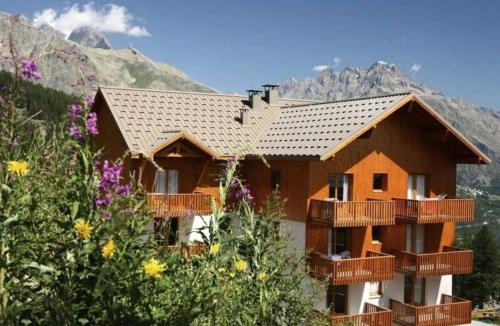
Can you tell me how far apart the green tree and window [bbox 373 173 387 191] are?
31583 mm

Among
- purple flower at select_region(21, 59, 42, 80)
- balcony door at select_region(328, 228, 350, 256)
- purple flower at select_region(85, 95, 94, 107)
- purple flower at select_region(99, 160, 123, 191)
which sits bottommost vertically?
balcony door at select_region(328, 228, 350, 256)

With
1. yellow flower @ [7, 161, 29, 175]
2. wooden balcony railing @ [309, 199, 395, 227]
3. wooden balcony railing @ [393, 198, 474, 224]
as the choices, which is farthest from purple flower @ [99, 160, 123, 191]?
wooden balcony railing @ [393, 198, 474, 224]

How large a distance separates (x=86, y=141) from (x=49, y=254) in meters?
0.99

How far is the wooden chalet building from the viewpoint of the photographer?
24156 millimetres

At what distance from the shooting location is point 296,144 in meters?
25.6

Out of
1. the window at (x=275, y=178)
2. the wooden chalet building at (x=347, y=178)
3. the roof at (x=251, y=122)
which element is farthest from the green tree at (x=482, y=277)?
the window at (x=275, y=178)

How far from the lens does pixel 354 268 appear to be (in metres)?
23.9

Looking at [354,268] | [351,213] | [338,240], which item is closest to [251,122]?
[338,240]

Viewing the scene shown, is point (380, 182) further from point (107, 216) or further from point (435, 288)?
point (107, 216)

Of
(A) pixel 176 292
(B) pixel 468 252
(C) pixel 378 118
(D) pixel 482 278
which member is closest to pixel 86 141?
(A) pixel 176 292

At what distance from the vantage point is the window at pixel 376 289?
26.1 meters

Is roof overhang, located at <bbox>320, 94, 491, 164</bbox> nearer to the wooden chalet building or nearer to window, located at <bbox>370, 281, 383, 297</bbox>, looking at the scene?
the wooden chalet building

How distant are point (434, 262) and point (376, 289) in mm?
2713

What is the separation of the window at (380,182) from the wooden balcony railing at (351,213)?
1886 mm
